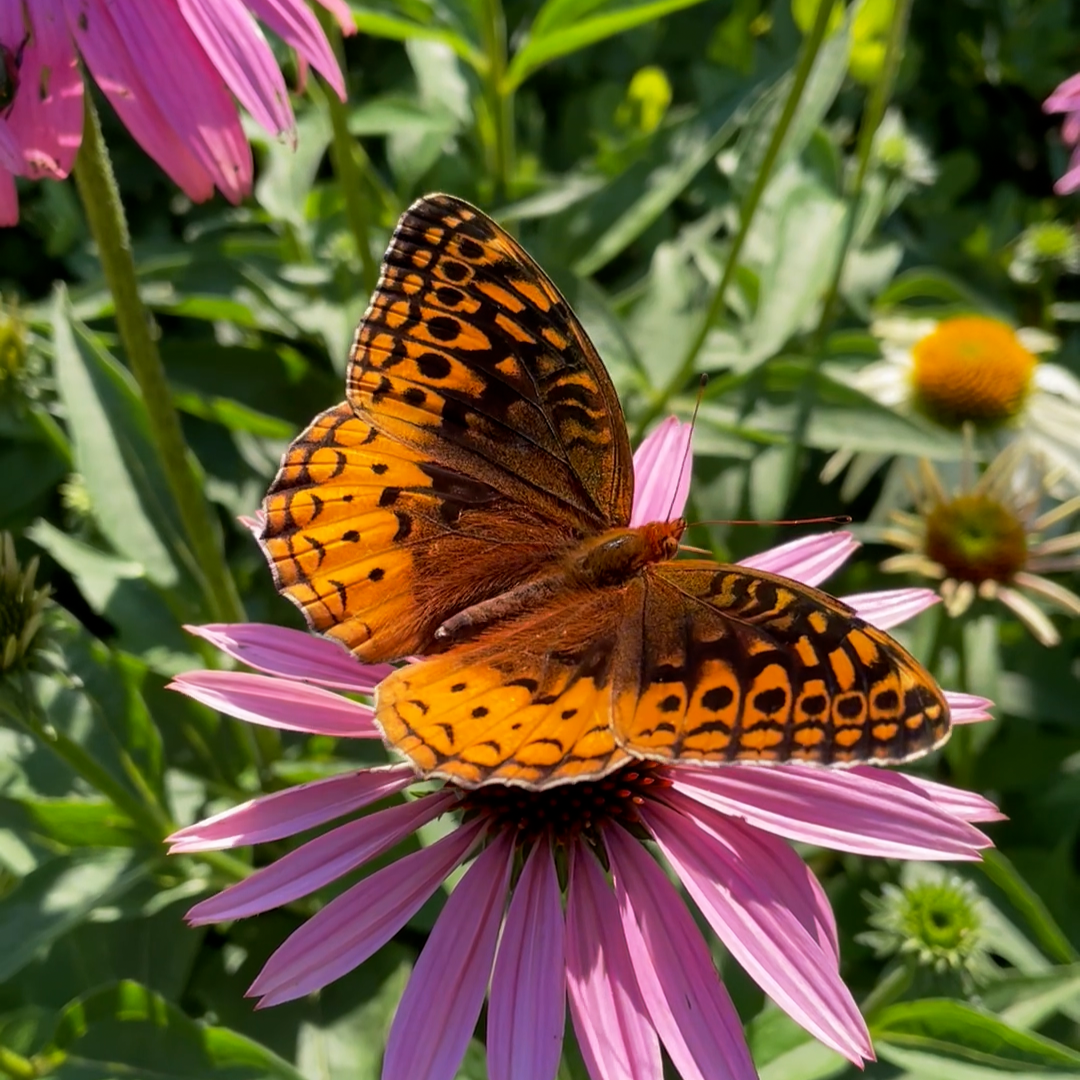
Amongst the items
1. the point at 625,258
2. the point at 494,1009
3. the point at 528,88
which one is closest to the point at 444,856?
the point at 494,1009

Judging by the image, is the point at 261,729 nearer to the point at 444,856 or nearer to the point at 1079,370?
the point at 444,856

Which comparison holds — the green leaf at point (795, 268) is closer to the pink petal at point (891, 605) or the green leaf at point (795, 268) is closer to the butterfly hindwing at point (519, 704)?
the pink petal at point (891, 605)

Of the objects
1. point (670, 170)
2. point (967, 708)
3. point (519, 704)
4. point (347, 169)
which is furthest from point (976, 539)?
point (347, 169)

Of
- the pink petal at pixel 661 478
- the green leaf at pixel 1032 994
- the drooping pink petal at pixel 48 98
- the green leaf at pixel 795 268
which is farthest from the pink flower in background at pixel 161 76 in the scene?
the green leaf at pixel 1032 994

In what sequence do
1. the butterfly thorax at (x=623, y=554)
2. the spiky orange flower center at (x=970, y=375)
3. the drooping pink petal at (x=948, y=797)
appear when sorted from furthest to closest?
the spiky orange flower center at (x=970, y=375) < the butterfly thorax at (x=623, y=554) < the drooping pink petal at (x=948, y=797)

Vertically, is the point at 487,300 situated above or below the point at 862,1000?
above

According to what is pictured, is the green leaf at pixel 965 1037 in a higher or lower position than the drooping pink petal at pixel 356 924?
lower

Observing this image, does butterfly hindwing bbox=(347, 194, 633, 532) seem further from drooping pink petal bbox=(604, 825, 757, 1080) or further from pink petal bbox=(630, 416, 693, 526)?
drooping pink petal bbox=(604, 825, 757, 1080)
